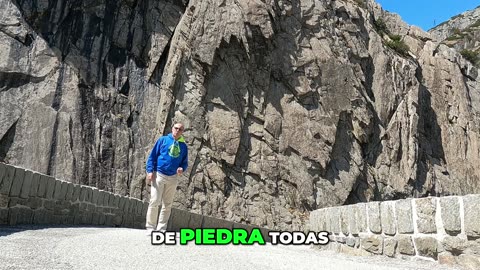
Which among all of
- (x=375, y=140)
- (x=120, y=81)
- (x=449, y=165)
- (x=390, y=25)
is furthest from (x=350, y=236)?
(x=390, y=25)

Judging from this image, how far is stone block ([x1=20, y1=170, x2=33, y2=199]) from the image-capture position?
23.3 ft

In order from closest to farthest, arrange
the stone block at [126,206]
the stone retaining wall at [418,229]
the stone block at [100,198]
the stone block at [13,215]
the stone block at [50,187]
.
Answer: the stone retaining wall at [418,229]
the stone block at [13,215]
the stone block at [50,187]
the stone block at [100,198]
the stone block at [126,206]

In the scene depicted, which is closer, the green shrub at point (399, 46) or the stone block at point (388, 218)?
the stone block at point (388, 218)

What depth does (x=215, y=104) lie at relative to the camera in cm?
2542

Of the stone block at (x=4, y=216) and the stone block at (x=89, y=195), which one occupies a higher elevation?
the stone block at (x=89, y=195)

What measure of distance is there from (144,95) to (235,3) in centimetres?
747

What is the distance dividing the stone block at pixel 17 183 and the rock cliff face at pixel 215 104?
1621cm

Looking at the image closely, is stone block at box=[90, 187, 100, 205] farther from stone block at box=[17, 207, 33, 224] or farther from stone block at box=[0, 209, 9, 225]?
stone block at box=[0, 209, 9, 225]

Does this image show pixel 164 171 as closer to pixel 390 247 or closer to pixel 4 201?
pixel 4 201

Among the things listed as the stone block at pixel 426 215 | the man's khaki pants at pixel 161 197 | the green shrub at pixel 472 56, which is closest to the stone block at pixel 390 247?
the stone block at pixel 426 215

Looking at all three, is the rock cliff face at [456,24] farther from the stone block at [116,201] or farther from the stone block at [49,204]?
the stone block at [49,204]

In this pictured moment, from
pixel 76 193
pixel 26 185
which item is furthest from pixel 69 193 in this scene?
pixel 26 185

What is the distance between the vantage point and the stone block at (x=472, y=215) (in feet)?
15.0

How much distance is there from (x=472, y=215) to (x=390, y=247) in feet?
4.56
